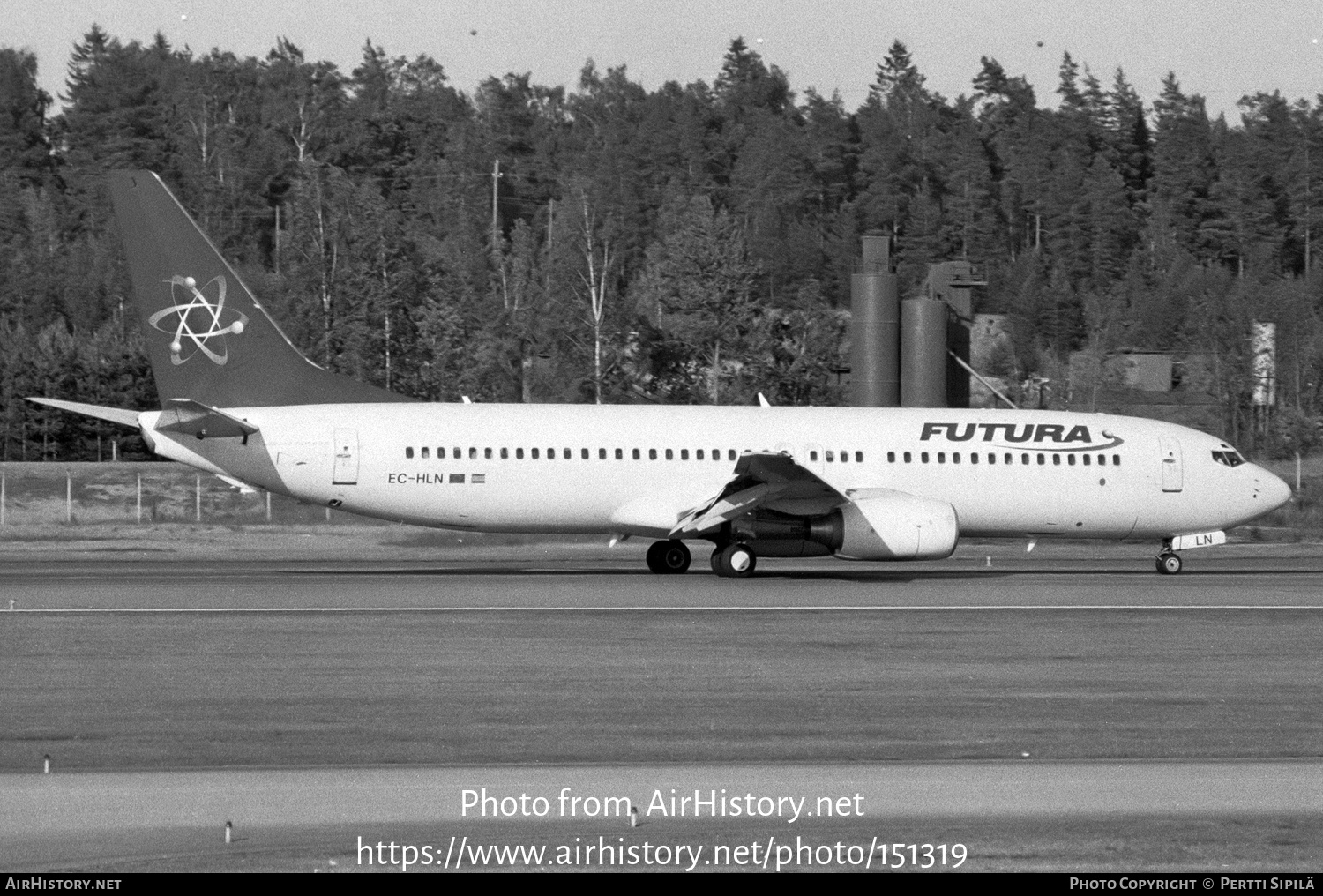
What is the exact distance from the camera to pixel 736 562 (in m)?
25.2

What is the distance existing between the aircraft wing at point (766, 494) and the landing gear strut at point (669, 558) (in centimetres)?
129

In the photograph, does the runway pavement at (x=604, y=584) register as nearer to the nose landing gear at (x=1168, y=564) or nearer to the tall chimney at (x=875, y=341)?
the nose landing gear at (x=1168, y=564)

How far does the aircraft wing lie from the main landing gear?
0.47 metres

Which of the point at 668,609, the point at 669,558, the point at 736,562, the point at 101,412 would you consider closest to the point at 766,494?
the point at 736,562

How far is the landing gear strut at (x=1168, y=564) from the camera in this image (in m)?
27.5

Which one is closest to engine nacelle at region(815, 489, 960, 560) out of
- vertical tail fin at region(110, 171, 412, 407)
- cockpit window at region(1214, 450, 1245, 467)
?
cockpit window at region(1214, 450, 1245, 467)

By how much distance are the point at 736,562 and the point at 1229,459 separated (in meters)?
8.94

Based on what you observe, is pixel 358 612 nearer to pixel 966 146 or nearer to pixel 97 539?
pixel 97 539

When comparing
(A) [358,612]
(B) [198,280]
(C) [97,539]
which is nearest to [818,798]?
(A) [358,612]

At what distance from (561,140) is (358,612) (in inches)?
4533

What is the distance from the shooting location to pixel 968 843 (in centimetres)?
895

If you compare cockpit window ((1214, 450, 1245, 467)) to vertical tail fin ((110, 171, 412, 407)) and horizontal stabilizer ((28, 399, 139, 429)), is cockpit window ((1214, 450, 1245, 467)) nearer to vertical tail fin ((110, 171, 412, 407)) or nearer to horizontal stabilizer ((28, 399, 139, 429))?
vertical tail fin ((110, 171, 412, 407))

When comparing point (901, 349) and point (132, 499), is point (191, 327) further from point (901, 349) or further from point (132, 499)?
point (901, 349)

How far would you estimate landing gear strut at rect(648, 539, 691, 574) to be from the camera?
87.2 ft
